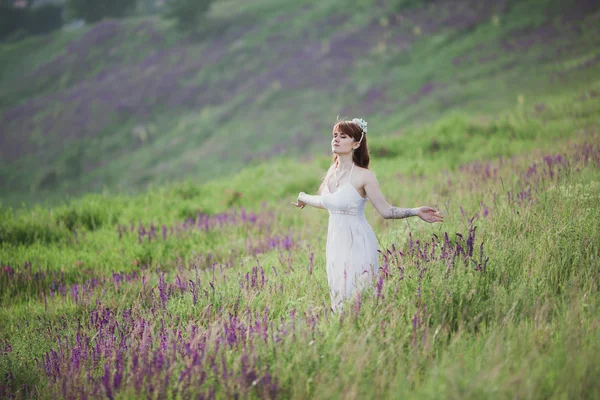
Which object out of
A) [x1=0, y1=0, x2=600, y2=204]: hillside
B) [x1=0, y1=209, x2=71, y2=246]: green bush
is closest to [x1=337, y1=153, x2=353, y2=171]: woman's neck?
[x1=0, y1=209, x2=71, y2=246]: green bush

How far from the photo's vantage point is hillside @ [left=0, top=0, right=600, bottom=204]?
17.2 metres

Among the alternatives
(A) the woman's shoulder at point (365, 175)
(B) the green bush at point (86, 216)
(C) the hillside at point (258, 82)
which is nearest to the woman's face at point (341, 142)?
(A) the woman's shoulder at point (365, 175)

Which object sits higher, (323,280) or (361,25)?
(361,25)

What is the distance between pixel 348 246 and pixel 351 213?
0.81 feet

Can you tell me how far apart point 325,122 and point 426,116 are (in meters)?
4.88

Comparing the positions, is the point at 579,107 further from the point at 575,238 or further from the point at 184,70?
the point at 184,70

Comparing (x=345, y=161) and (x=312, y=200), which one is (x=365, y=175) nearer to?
(x=345, y=161)

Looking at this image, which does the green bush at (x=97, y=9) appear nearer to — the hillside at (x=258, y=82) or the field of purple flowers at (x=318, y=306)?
the hillside at (x=258, y=82)

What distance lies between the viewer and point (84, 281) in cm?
504

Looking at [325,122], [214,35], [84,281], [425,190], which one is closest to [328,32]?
[214,35]

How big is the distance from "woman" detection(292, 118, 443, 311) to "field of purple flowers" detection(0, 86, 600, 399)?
0.58 ft

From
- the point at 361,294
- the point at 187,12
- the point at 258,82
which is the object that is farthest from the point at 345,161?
the point at 187,12

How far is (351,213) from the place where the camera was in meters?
3.39

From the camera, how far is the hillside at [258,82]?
17234 mm
